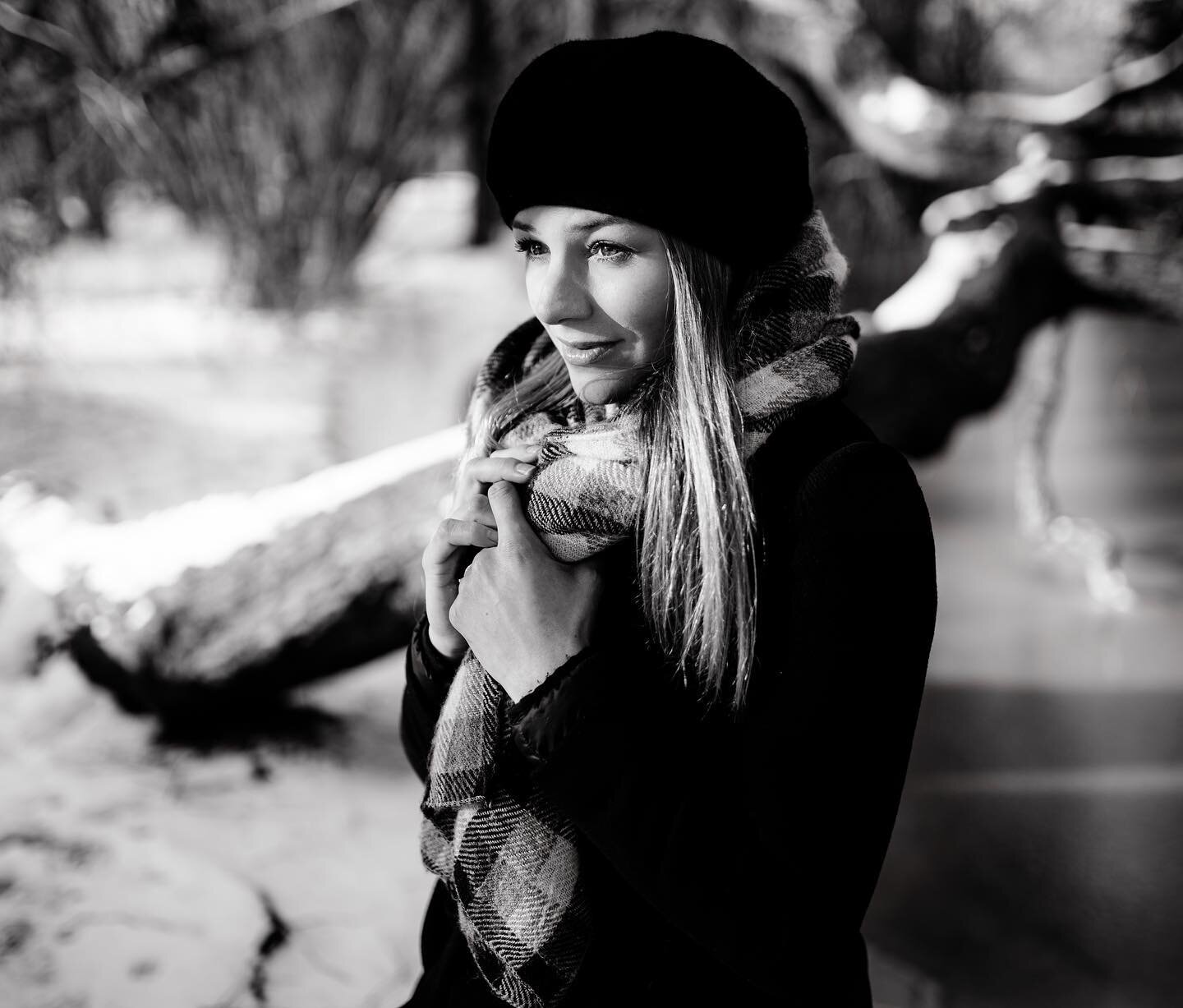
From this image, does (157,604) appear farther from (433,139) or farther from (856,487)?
(433,139)

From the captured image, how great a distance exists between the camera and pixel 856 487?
0.70 meters

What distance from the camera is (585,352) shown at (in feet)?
2.64

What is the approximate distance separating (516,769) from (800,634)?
30 cm

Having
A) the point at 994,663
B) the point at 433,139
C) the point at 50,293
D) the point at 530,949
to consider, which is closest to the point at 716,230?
the point at 530,949

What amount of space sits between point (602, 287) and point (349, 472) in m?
1.51

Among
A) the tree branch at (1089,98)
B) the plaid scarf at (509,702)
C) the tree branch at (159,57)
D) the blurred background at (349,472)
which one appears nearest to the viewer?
the plaid scarf at (509,702)

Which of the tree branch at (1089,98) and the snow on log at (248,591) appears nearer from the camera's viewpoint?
the snow on log at (248,591)

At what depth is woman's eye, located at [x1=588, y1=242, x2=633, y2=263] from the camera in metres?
0.77

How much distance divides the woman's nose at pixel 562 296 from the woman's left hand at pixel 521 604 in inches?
5.9

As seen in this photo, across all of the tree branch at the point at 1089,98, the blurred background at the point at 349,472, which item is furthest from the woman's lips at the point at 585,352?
the tree branch at the point at 1089,98

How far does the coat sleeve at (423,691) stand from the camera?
96 cm

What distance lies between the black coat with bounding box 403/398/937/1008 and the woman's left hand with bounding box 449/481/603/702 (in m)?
0.02

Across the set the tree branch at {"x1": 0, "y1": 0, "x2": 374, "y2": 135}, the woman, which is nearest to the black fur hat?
the woman

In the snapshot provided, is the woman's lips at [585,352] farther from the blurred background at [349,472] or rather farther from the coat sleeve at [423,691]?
the blurred background at [349,472]
